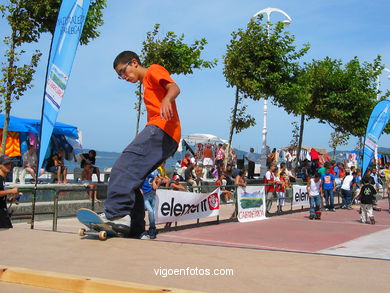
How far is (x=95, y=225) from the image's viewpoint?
479 centimetres

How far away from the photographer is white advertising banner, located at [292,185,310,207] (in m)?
18.5

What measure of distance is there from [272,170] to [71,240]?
44.5ft

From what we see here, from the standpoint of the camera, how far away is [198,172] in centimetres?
1888

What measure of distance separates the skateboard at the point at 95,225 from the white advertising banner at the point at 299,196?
14.2 m

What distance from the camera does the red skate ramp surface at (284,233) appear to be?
420 inches

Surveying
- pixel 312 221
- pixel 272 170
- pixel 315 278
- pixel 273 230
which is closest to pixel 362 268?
pixel 315 278

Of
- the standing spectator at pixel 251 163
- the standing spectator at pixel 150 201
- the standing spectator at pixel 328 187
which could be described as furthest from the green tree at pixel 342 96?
the standing spectator at pixel 150 201

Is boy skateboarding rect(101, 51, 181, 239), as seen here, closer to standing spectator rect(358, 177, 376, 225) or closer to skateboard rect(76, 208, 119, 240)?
skateboard rect(76, 208, 119, 240)

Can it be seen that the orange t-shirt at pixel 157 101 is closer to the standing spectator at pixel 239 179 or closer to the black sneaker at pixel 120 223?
the black sneaker at pixel 120 223

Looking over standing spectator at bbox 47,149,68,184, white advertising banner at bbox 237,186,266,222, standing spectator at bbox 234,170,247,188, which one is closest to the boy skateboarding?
white advertising banner at bbox 237,186,266,222

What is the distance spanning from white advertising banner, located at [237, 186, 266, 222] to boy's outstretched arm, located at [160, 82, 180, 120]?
10.5 m

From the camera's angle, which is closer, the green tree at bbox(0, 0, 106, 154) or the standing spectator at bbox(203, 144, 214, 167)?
the green tree at bbox(0, 0, 106, 154)

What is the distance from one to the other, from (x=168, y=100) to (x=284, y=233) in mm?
9270

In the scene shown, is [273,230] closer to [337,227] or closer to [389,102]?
[337,227]
